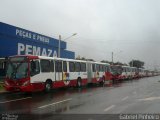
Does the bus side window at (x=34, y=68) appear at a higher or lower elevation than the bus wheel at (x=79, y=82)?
higher

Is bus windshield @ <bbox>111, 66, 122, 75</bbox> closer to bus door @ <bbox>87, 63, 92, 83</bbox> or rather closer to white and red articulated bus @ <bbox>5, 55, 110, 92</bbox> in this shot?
bus door @ <bbox>87, 63, 92, 83</bbox>

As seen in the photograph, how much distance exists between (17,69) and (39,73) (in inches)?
66.8

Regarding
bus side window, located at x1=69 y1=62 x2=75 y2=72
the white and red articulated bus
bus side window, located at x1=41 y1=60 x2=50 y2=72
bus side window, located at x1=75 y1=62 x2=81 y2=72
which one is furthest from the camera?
bus side window, located at x1=75 y1=62 x2=81 y2=72

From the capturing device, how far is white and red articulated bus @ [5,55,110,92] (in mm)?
23484

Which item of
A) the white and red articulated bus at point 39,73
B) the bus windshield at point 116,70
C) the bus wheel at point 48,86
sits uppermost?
the bus windshield at point 116,70

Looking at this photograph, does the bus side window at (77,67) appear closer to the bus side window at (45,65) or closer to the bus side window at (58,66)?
the bus side window at (58,66)

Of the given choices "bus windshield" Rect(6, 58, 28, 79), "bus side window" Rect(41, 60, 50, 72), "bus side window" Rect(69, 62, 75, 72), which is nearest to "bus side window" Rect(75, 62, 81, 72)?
"bus side window" Rect(69, 62, 75, 72)

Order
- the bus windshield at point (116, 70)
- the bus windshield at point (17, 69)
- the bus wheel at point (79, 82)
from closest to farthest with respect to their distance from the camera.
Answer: the bus windshield at point (17, 69)
the bus wheel at point (79, 82)
the bus windshield at point (116, 70)

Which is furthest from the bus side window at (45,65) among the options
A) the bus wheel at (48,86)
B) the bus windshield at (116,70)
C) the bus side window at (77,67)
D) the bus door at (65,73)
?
the bus windshield at (116,70)

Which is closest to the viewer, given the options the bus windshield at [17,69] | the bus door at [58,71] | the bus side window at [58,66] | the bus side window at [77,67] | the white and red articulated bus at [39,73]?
the white and red articulated bus at [39,73]

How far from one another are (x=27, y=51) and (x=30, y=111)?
112 feet

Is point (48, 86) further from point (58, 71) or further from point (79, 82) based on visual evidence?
point (79, 82)

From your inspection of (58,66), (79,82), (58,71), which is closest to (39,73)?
(58,71)

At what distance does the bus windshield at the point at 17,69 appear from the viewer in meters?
23.6
